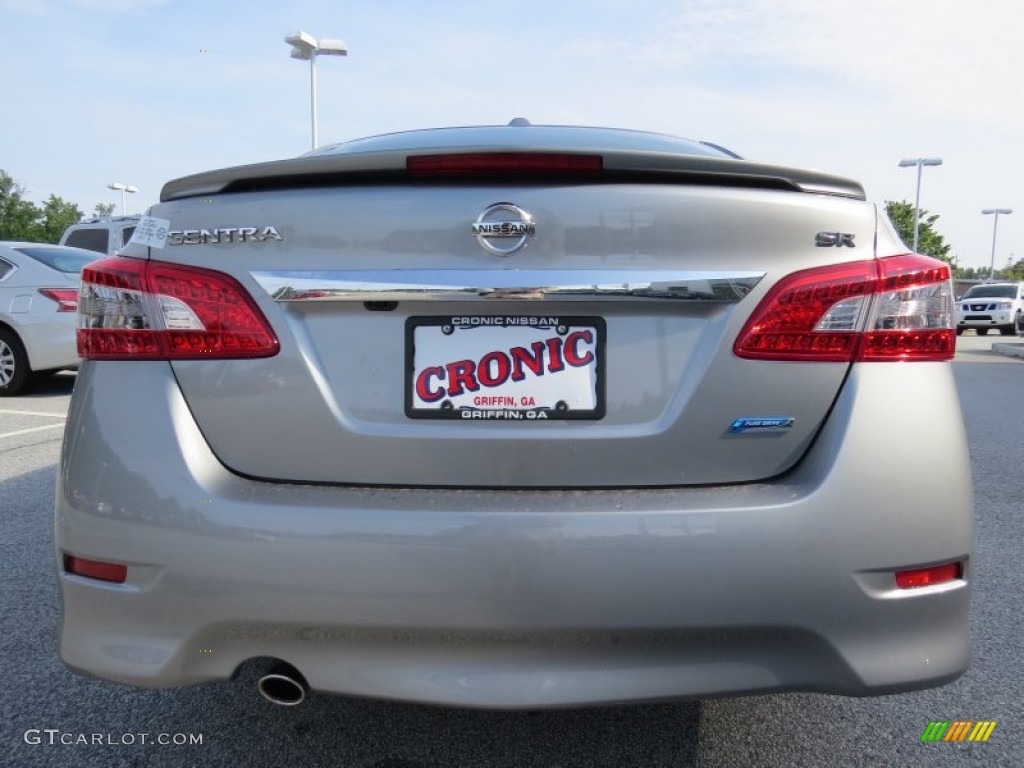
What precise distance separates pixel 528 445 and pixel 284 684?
2.23 feet

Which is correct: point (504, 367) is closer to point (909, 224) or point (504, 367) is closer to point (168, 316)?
point (168, 316)

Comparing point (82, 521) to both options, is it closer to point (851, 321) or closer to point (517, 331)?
point (517, 331)

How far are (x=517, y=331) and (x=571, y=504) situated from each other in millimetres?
346

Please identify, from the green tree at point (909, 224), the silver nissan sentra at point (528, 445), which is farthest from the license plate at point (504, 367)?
the green tree at point (909, 224)

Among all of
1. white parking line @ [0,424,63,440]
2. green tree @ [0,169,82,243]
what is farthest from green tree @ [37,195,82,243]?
white parking line @ [0,424,63,440]

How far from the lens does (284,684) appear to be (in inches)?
61.8

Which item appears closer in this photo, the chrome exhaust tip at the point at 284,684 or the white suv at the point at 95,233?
the chrome exhaust tip at the point at 284,684

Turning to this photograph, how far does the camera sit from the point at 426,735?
204cm

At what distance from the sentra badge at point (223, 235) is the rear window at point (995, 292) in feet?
102

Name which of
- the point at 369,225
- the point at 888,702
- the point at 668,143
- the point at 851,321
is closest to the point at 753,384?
the point at 851,321

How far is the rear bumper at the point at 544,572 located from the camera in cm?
144

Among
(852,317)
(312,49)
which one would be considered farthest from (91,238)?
(852,317)

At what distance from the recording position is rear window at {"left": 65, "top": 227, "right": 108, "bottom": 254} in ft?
44.7

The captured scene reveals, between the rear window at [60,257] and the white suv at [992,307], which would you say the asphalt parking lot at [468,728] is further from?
the white suv at [992,307]
